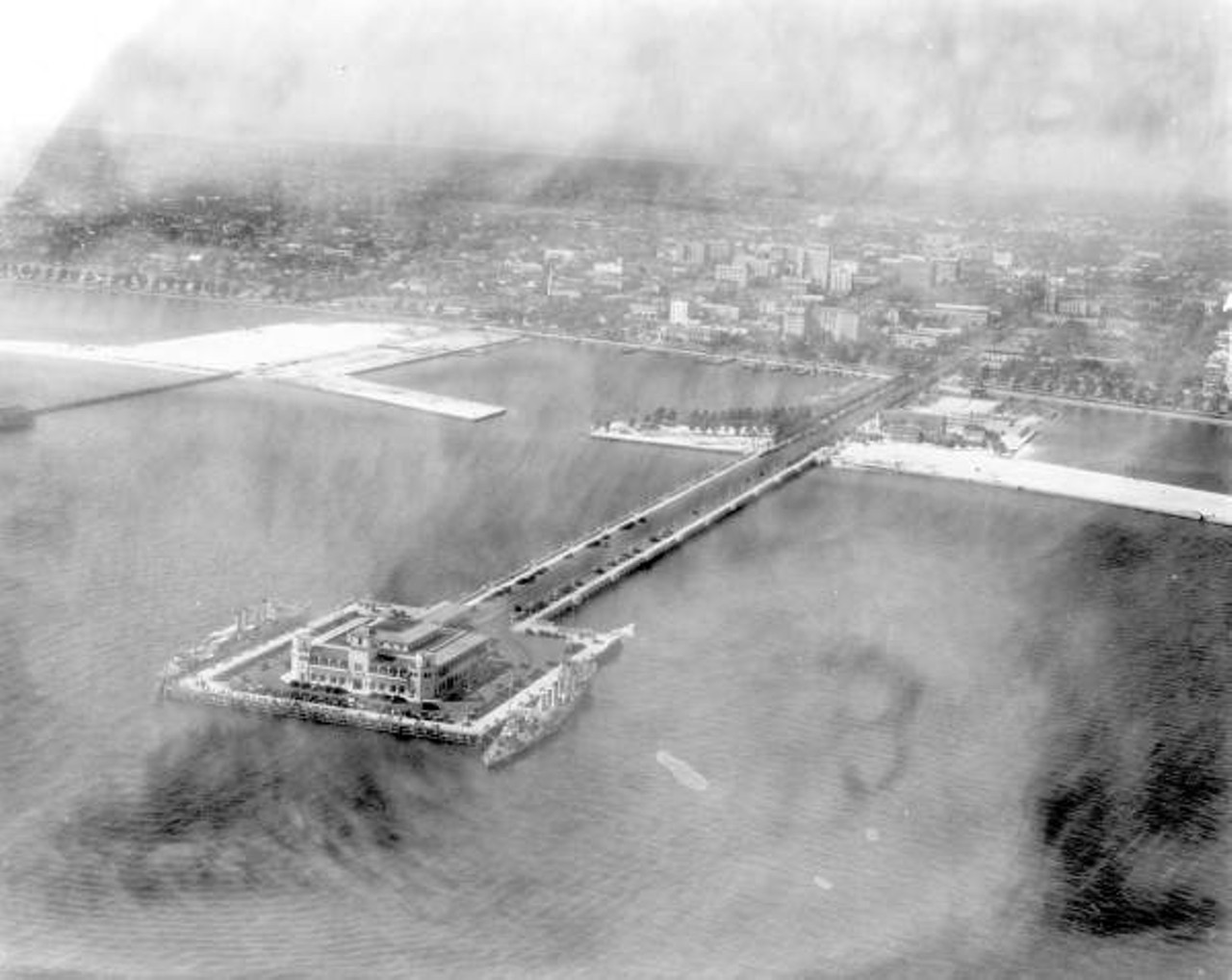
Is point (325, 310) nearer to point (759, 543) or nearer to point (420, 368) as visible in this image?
point (420, 368)

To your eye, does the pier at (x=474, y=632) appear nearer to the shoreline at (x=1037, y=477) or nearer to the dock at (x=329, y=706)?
the dock at (x=329, y=706)

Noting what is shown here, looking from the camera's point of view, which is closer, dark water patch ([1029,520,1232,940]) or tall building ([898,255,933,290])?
dark water patch ([1029,520,1232,940])

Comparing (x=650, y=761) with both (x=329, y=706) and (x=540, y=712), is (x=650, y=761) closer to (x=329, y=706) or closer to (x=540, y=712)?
(x=540, y=712)

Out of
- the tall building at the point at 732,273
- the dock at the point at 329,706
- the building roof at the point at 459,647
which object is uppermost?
the tall building at the point at 732,273

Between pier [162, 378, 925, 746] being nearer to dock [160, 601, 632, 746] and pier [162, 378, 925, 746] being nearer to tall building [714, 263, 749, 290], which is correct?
dock [160, 601, 632, 746]

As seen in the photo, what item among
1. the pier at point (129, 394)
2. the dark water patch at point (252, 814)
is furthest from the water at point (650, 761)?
the pier at point (129, 394)

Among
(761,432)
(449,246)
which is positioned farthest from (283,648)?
(449,246)

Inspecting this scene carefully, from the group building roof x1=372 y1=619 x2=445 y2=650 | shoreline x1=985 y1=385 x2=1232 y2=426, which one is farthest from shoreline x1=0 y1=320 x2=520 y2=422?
building roof x1=372 y1=619 x2=445 y2=650
